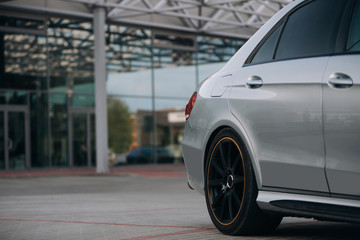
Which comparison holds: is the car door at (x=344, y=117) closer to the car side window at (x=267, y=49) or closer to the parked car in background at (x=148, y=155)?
the car side window at (x=267, y=49)

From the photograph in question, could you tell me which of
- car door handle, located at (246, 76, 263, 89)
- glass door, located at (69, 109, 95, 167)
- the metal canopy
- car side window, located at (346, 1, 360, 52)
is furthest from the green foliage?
car side window, located at (346, 1, 360, 52)

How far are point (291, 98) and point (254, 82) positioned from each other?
474 mm

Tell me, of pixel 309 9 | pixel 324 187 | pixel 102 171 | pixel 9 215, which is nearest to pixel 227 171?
pixel 324 187

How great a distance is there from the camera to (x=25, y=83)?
24.4 metres

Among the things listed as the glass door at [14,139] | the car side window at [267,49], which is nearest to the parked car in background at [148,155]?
the glass door at [14,139]

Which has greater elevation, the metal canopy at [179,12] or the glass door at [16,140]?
the metal canopy at [179,12]

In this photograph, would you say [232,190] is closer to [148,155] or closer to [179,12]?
[179,12]

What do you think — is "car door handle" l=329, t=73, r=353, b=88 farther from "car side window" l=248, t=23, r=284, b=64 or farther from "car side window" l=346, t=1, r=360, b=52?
"car side window" l=248, t=23, r=284, b=64

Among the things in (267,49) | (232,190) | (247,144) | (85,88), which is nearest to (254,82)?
(267,49)

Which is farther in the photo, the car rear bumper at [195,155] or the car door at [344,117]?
the car rear bumper at [195,155]

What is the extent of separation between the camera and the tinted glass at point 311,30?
12.9ft

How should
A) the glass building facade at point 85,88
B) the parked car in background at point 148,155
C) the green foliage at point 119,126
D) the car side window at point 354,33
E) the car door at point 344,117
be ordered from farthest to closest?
the parked car in background at point 148,155, the green foliage at point 119,126, the glass building facade at point 85,88, the car side window at point 354,33, the car door at point 344,117

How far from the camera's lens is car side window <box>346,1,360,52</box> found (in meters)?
3.70

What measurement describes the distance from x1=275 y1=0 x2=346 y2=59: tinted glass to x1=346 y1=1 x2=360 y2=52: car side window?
0.41ft
